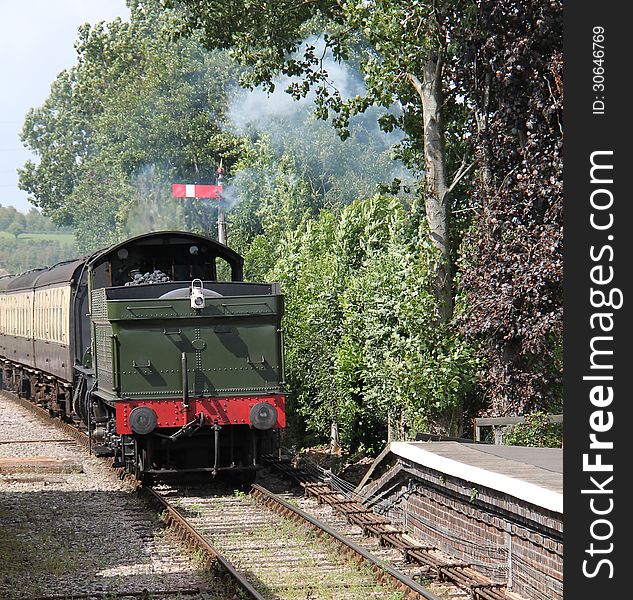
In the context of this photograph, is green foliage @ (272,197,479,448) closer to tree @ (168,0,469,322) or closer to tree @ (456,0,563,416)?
tree @ (168,0,469,322)

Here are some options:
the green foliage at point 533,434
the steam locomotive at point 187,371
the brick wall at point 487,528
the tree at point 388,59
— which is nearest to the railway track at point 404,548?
the brick wall at point 487,528

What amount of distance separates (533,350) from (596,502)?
24.4 ft

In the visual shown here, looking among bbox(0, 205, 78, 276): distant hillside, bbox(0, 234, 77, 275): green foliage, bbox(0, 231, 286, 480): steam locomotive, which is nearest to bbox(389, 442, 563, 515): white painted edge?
bbox(0, 231, 286, 480): steam locomotive

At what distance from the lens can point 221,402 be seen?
13.5 m

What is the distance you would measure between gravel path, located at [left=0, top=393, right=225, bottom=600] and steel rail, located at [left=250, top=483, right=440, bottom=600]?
4.44 ft

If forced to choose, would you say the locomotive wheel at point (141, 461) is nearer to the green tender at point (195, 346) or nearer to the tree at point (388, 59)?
the green tender at point (195, 346)

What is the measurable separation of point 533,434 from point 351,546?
392cm

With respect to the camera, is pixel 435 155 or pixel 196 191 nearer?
pixel 435 155

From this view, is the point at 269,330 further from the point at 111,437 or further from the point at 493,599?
the point at 493,599

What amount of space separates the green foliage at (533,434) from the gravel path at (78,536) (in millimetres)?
4259

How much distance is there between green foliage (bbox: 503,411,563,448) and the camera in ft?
43.8

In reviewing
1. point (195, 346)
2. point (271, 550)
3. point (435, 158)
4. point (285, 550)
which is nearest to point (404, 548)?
point (285, 550)

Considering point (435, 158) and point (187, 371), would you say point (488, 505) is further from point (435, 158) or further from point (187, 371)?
point (435, 158)

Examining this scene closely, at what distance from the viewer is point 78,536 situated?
11.6 meters
